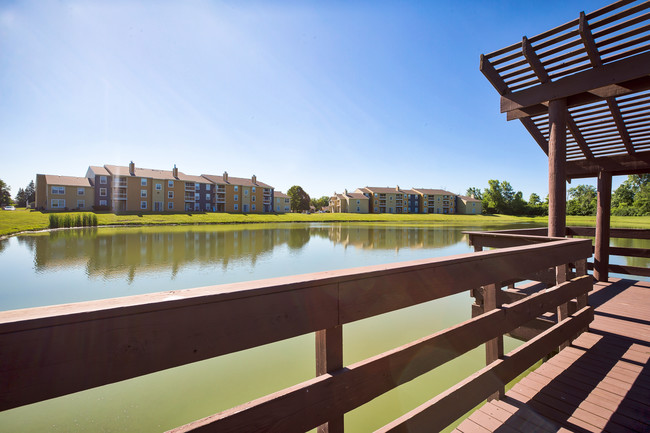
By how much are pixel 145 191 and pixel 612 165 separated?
54.8 metres

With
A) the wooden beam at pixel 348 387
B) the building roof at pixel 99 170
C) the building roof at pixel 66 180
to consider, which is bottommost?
the wooden beam at pixel 348 387

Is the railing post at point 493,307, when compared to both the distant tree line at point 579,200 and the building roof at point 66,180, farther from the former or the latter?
the distant tree line at point 579,200

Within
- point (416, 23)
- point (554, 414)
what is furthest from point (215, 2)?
point (554, 414)

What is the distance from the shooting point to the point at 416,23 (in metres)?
11.2

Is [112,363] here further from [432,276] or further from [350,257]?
[350,257]

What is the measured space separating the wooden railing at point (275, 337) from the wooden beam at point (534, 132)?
15.3 feet

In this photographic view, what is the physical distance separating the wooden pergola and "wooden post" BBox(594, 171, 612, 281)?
658mm

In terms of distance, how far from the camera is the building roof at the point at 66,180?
146ft

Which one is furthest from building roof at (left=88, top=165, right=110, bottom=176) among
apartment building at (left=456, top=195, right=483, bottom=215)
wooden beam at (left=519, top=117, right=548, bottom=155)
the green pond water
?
apartment building at (left=456, top=195, right=483, bottom=215)

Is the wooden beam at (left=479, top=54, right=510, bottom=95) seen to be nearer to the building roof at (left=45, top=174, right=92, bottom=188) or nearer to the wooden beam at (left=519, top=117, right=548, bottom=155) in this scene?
the wooden beam at (left=519, top=117, right=548, bottom=155)

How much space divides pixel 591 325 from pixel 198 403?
553 centimetres

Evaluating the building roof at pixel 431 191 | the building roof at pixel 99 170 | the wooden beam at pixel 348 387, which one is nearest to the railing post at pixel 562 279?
the wooden beam at pixel 348 387

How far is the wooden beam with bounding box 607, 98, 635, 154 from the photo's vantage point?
17.3 ft

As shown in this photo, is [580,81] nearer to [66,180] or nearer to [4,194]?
[66,180]
